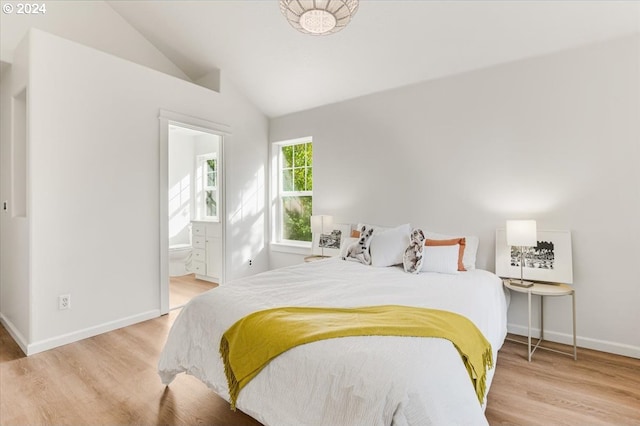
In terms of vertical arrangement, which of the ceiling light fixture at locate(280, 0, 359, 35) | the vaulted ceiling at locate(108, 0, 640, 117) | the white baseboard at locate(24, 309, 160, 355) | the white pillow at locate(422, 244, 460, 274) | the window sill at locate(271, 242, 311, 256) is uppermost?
the vaulted ceiling at locate(108, 0, 640, 117)

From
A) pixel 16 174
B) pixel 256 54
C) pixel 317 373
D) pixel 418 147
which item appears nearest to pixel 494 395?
pixel 317 373

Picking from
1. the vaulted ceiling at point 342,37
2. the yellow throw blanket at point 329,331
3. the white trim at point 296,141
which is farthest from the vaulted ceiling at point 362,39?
the yellow throw blanket at point 329,331

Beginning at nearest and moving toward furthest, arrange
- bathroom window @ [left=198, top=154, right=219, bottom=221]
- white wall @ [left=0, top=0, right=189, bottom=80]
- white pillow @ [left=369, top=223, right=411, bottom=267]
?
white pillow @ [left=369, top=223, right=411, bottom=267] < white wall @ [left=0, top=0, right=189, bottom=80] < bathroom window @ [left=198, top=154, right=219, bottom=221]

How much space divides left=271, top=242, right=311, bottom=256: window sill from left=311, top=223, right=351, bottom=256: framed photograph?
28 centimetres

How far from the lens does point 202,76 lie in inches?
167

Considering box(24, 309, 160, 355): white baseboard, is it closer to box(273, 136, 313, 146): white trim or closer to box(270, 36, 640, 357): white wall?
box(270, 36, 640, 357): white wall

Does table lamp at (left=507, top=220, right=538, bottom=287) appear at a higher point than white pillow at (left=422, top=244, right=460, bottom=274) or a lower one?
higher

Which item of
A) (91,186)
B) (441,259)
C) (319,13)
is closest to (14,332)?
(91,186)

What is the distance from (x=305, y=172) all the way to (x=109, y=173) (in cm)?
238

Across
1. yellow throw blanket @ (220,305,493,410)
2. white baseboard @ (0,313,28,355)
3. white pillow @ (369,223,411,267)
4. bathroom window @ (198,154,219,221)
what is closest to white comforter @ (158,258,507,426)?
yellow throw blanket @ (220,305,493,410)

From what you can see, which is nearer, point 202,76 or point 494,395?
point 494,395

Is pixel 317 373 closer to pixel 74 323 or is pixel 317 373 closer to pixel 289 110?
pixel 74 323

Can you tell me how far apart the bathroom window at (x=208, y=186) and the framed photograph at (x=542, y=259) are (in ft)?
14.1

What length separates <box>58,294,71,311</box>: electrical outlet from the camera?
2660 millimetres
